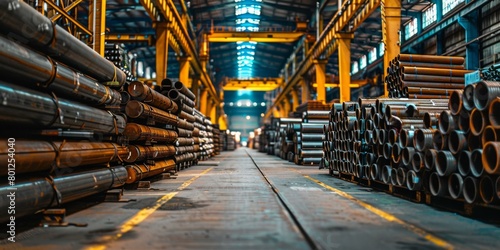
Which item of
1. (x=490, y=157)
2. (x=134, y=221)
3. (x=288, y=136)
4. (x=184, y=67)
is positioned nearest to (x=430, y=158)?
(x=490, y=157)

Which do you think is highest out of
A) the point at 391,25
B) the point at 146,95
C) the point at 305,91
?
the point at 391,25

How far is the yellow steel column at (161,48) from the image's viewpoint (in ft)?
51.3

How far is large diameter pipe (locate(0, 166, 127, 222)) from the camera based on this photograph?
12.8 ft

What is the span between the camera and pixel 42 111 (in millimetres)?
4348

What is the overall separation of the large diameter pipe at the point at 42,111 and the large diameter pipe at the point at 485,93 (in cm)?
493

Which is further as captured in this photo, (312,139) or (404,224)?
(312,139)

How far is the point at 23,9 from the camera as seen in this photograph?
3.99m

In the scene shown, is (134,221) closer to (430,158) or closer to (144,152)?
(144,152)

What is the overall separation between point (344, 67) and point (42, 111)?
572 inches

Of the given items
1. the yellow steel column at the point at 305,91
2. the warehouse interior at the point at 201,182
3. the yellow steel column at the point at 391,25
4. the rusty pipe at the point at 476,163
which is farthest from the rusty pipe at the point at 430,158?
the yellow steel column at the point at 305,91

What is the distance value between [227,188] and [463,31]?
13975 millimetres

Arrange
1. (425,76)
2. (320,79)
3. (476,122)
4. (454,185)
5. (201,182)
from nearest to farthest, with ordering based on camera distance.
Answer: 1. (476,122)
2. (454,185)
3. (201,182)
4. (425,76)
5. (320,79)

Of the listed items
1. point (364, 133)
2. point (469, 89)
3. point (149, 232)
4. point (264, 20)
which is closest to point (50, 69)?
point (149, 232)

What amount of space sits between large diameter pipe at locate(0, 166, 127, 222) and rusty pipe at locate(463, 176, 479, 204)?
4.79m
